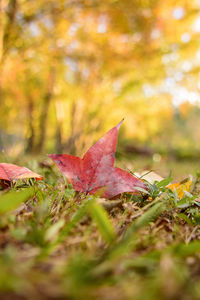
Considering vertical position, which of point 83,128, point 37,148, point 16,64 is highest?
point 16,64

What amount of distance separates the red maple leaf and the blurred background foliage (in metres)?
1.44

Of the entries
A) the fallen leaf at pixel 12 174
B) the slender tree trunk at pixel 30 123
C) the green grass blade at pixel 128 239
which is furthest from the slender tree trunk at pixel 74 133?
the green grass blade at pixel 128 239

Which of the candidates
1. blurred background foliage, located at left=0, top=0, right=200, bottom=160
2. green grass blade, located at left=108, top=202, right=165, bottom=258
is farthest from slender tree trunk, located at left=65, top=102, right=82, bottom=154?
green grass blade, located at left=108, top=202, right=165, bottom=258

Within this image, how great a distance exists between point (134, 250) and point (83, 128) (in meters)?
7.25

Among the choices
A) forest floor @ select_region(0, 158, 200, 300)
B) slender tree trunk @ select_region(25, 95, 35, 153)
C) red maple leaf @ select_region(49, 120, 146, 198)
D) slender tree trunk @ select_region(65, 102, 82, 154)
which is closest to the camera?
forest floor @ select_region(0, 158, 200, 300)

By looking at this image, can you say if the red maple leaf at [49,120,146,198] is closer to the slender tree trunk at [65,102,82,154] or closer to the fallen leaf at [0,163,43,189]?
the fallen leaf at [0,163,43,189]

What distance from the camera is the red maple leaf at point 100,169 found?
0.43 m

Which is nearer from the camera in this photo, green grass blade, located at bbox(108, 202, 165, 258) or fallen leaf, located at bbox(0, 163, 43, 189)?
green grass blade, located at bbox(108, 202, 165, 258)

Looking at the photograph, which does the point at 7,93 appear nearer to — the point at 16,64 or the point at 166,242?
the point at 16,64

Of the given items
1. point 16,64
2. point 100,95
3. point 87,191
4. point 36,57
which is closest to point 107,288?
point 87,191

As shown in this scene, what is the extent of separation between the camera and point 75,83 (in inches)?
286

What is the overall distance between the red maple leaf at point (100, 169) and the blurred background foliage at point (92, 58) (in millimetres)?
1438

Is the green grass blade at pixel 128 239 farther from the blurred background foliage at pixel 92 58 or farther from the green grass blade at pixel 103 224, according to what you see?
the blurred background foliage at pixel 92 58

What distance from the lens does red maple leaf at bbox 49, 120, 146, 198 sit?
432mm
